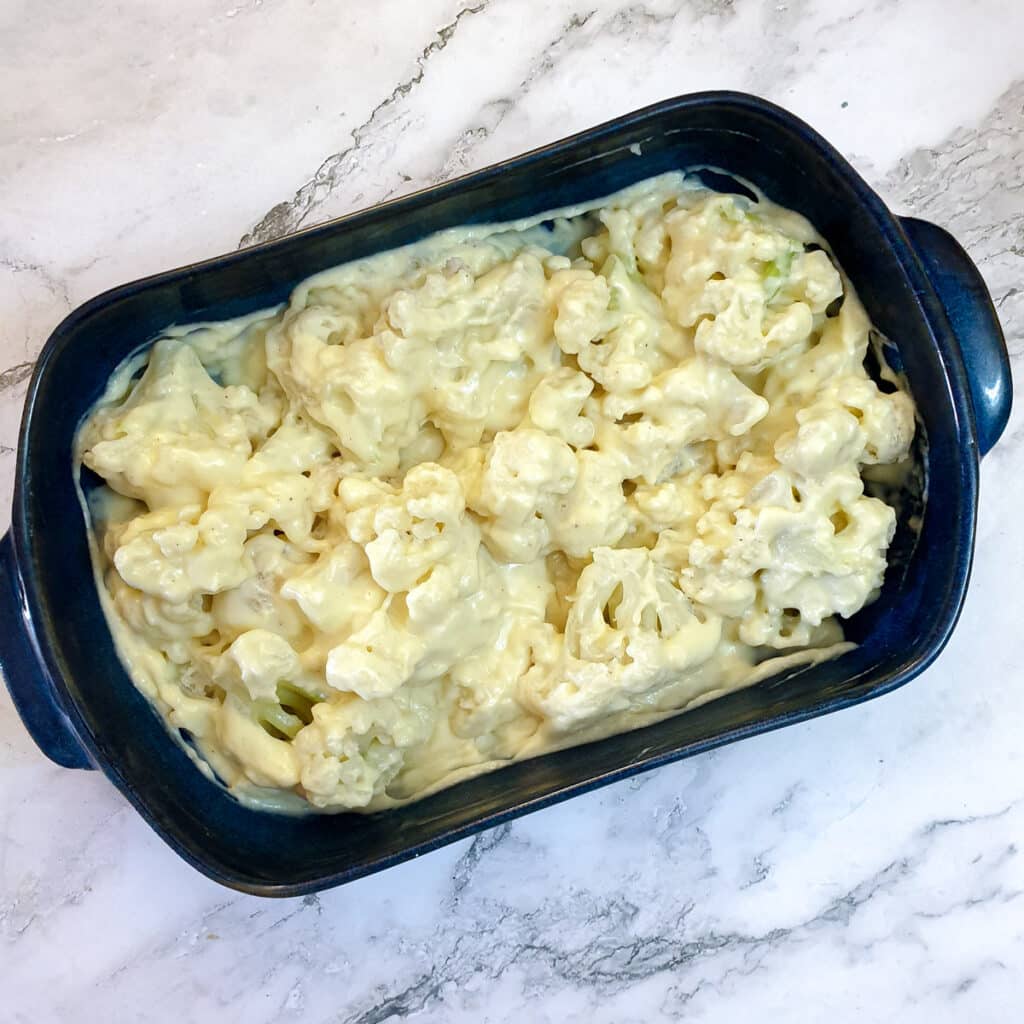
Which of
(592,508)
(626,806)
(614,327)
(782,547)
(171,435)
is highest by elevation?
(171,435)

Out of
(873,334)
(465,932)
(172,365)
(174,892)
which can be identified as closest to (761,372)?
(873,334)

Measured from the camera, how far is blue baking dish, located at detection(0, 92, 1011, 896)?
95 centimetres

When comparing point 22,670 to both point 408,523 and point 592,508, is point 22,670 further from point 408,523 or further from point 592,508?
point 592,508

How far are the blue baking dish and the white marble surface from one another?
7.7 inches

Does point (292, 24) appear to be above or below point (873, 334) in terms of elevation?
above

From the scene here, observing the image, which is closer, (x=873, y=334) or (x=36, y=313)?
(x=873, y=334)

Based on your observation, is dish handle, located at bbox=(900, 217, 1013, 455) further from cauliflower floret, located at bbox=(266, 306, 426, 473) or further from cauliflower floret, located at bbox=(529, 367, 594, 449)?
cauliflower floret, located at bbox=(266, 306, 426, 473)

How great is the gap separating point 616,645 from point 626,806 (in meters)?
0.29

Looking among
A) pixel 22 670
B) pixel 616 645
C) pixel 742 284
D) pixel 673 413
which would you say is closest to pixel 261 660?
pixel 22 670

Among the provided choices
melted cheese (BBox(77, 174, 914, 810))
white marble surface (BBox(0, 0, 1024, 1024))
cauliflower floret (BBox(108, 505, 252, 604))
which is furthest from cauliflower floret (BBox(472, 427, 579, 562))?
white marble surface (BBox(0, 0, 1024, 1024))

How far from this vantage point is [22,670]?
3.18 feet

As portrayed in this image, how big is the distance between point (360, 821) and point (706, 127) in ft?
2.43

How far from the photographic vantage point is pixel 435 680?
1035 millimetres

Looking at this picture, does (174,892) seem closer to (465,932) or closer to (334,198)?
(465,932)
